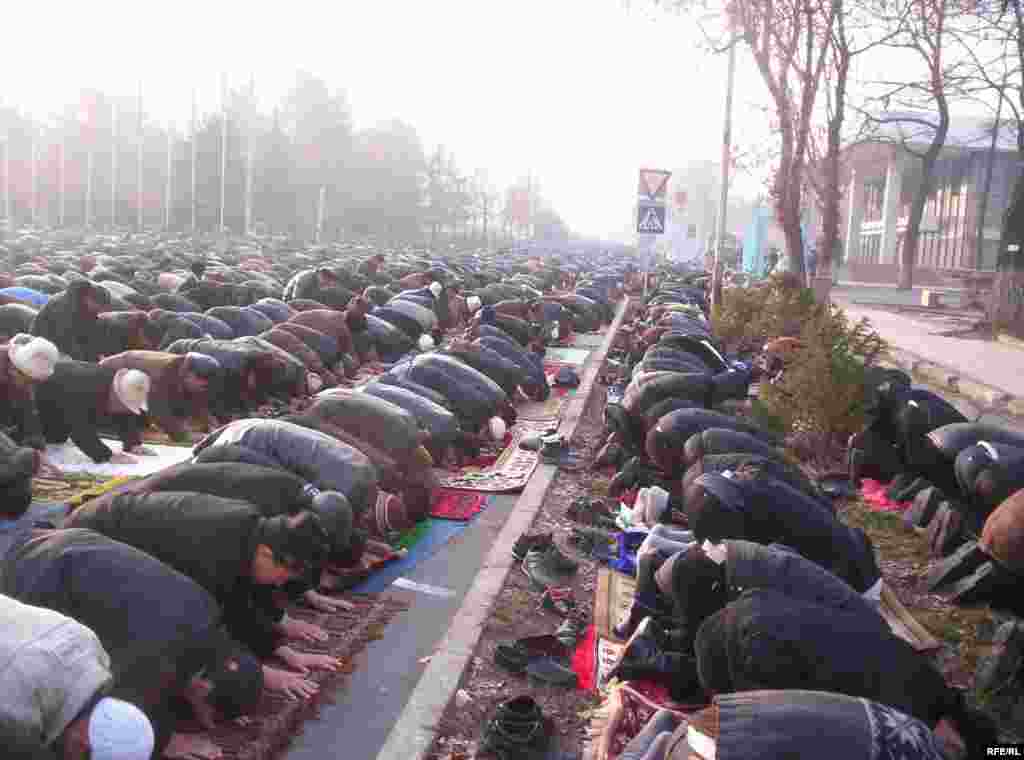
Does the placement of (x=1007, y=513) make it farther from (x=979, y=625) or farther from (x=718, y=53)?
(x=718, y=53)

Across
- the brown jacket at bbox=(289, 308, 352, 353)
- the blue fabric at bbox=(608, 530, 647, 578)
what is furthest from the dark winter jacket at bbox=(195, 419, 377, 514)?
the brown jacket at bbox=(289, 308, 352, 353)

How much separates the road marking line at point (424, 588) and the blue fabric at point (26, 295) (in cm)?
938

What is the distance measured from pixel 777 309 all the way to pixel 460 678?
12.7m

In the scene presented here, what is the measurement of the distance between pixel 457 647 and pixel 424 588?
46.0 inches

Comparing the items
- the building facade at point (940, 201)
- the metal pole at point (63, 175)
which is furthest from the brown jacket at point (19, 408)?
the metal pole at point (63, 175)

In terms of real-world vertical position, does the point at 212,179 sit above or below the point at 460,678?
above

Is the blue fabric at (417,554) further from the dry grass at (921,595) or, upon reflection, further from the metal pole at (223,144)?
the metal pole at (223,144)

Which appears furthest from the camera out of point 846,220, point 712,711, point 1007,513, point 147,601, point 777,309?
point 846,220

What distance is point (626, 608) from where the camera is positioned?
21.0ft

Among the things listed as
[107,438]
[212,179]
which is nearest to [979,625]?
[107,438]

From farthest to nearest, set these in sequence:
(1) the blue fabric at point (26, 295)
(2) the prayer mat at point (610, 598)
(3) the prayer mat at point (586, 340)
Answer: (3) the prayer mat at point (586, 340)
(1) the blue fabric at point (26, 295)
(2) the prayer mat at point (610, 598)

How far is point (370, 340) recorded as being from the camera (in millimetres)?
15297

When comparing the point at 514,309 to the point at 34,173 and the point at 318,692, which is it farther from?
the point at 34,173

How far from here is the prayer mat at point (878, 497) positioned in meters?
8.87
